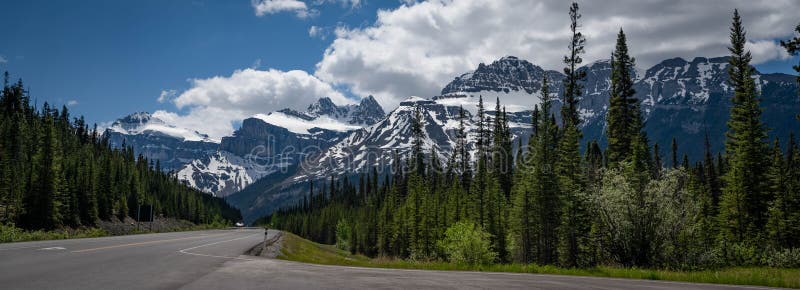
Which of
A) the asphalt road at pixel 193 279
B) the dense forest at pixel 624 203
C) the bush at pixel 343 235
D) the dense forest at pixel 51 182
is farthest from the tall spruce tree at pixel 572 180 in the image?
the bush at pixel 343 235

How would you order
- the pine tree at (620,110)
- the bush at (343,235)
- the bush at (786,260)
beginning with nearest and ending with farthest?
1. the bush at (786,260)
2. the pine tree at (620,110)
3. the bush at (343,235)

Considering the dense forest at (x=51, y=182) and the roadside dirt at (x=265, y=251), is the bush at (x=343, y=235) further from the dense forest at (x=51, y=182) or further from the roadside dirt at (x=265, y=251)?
the roadside dirt at (x=265, y=251)

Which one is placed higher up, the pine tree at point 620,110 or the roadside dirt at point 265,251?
the pine tree at point 620,110

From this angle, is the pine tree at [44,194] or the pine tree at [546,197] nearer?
the pine tree at [546,197]

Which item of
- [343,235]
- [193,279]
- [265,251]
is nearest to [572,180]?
[265,251]

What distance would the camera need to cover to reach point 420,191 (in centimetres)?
7875

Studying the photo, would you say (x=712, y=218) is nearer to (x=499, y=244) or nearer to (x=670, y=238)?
(x=499, y=244)

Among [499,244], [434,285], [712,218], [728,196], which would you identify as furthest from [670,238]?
[712,218]

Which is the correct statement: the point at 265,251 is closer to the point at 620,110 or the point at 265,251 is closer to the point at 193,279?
the point at 193,279

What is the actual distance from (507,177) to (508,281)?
6862 cm

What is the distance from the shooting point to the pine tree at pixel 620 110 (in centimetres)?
4209

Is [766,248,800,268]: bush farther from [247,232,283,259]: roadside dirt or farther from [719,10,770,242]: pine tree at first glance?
[247,232,283,259]: roadside dirt

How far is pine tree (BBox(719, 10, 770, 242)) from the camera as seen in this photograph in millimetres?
42844

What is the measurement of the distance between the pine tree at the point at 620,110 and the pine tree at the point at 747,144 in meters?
8.30
